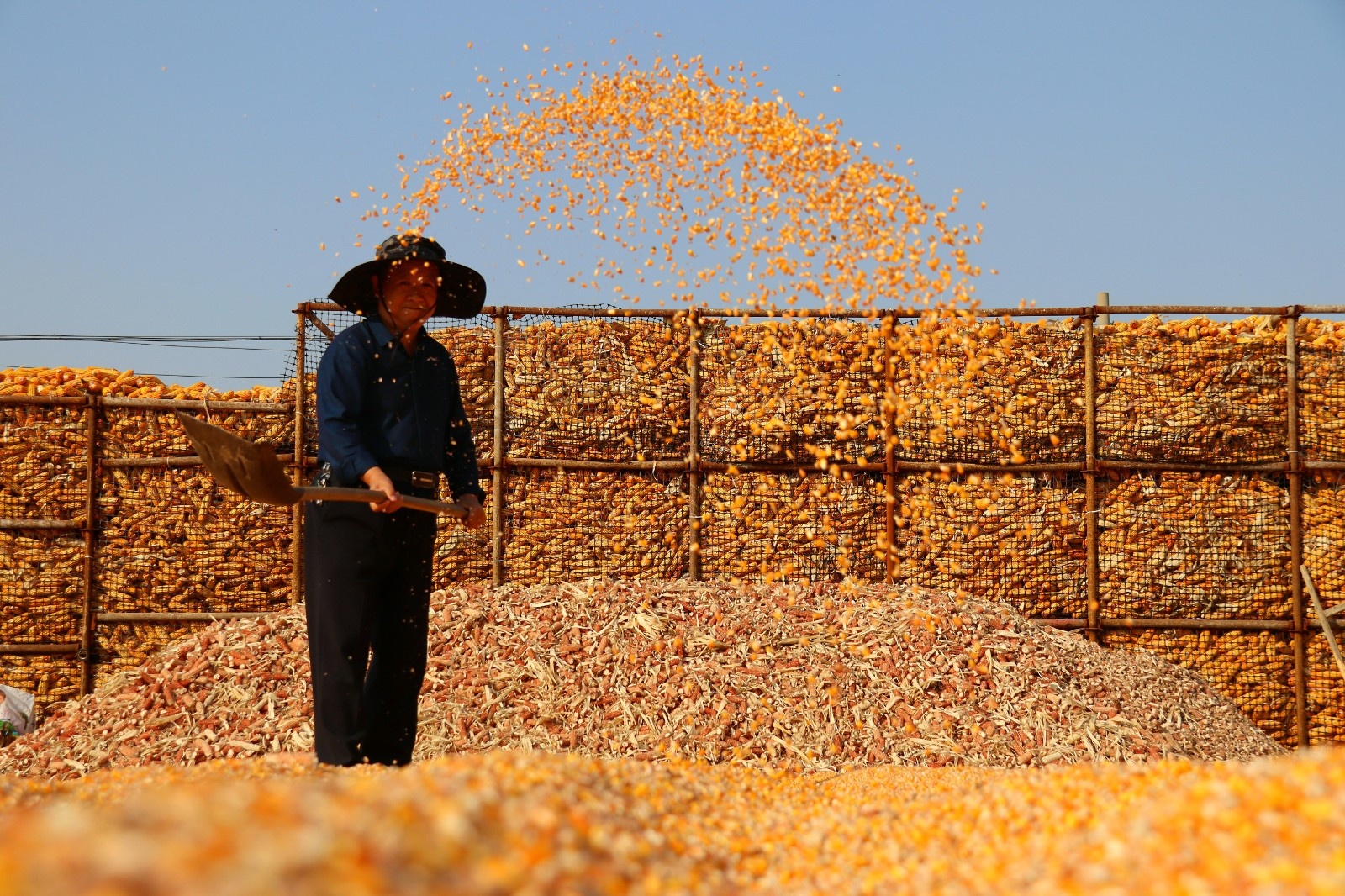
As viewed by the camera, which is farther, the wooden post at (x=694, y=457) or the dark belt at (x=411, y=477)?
the wooden post at (x=694, y=457)

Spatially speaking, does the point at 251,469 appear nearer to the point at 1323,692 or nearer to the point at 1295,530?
the point at 1295,530

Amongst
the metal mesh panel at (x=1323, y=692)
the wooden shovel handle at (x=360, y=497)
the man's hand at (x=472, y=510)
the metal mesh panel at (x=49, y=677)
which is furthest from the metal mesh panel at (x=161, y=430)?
the metal mesh panel at (x=1323, y=692)

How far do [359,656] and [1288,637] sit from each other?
5.77m

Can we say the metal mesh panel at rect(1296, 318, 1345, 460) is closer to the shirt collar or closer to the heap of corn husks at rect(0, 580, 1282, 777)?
the heap of corn husks at rect(0, 580, 1282, 777)

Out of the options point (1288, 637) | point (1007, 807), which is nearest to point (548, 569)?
point (1007, 807)

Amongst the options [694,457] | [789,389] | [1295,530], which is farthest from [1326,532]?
[694,457]

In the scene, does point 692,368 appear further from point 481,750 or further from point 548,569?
point 481,750

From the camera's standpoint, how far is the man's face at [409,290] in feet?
12.1

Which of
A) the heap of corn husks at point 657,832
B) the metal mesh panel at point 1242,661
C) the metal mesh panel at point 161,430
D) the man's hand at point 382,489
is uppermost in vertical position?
the metal mesh panel at point 161,430

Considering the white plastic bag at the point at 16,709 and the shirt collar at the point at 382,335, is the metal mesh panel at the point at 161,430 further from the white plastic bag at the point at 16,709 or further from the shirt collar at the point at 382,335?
the shirt collar at the point at 382,335

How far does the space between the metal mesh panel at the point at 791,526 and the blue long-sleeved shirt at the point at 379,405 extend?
2612 millimetres

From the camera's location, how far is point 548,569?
6.12 m

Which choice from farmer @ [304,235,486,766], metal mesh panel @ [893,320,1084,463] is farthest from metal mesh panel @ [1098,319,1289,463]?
farmer @ [304,235,486,766]

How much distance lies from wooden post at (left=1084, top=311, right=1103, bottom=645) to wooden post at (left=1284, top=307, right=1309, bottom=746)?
4.04 ft
